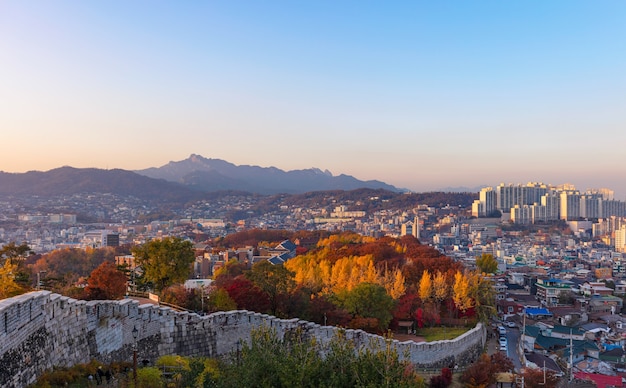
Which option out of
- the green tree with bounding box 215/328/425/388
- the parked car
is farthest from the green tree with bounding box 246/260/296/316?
the parked car

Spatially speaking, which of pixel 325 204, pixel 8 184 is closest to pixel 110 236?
pixel 8 184

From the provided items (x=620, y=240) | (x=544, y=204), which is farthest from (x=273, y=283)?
(x=544, y=204)

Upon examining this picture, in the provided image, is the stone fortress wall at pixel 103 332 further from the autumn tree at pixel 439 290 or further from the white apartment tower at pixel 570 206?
the white apartment tower at pixel 570 206

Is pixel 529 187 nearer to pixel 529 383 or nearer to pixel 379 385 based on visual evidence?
pixel 529 383

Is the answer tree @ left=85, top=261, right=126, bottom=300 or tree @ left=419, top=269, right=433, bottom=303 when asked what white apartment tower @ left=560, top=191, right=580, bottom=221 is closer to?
tree @ left=419, top=269, right=433, bottom=303

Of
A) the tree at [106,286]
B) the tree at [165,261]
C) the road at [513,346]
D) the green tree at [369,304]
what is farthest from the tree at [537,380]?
the tree at [106,286]

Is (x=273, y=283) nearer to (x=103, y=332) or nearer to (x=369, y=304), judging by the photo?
(x=369, y=304)
